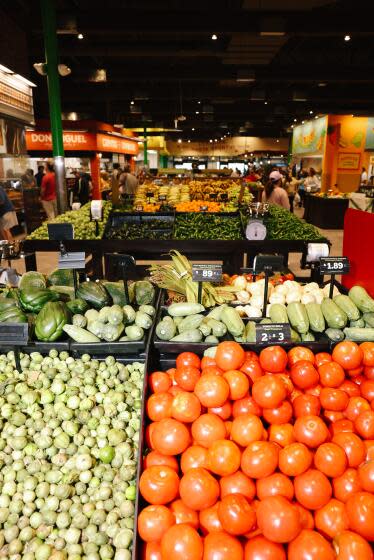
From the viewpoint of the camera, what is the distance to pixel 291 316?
95.7 inches

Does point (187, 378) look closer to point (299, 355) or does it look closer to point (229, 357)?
point (229, 357)

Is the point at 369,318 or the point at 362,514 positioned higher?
the point at 369,318

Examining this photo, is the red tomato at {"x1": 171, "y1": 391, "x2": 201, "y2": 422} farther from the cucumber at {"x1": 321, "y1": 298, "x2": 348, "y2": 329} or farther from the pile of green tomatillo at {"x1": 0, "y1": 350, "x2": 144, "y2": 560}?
the cucumber at {"x1": 321, "y1": 298, "x2": 348, "y2": 329}

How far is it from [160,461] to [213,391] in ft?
1.11

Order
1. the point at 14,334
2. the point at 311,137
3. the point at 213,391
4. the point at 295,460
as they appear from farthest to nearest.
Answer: the point at 311,137 → the point at 14,334 → the point at 213,391 → the point at 295,460

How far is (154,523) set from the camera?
4.48 feet

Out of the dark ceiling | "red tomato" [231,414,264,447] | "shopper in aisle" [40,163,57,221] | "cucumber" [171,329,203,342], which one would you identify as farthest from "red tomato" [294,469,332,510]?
"shopper in aisle" [40,163,57,221]

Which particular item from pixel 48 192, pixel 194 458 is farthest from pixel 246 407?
pixel 48 192

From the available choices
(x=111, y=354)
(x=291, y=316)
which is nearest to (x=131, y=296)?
(x=111, y=354)

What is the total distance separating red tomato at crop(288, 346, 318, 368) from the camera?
81.8 inches

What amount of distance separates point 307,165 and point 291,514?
102 ft

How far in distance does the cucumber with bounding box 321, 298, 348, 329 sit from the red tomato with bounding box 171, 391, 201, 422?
1068 mm

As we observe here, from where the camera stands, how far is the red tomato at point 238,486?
145 cm

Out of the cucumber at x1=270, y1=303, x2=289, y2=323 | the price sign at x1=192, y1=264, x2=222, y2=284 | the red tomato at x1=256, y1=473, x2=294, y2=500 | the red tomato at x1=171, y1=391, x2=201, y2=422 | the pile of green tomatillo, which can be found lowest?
the pile of green tomatillo
